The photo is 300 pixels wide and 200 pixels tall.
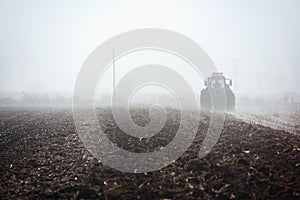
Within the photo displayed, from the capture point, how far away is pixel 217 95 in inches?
1017

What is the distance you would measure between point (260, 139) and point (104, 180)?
200 inches

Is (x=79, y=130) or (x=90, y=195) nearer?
(x=90, y=195)

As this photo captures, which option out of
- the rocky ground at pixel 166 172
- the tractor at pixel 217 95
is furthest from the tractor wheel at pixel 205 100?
the rocky ground at pixel 166 172

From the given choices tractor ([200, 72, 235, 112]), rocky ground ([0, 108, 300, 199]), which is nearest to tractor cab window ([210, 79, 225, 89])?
tractor ([200, 72, 235, 112])

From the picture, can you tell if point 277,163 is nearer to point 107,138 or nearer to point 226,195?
point 226,195

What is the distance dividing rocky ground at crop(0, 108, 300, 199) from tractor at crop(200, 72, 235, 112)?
15.0 metres

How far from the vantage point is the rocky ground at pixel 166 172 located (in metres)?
6.94

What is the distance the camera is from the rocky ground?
6.94 m

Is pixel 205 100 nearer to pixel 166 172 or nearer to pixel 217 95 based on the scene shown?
pixel 217 95

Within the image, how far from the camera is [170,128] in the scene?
11820mm

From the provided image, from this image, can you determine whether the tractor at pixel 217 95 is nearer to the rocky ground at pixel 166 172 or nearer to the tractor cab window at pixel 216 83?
the tractor cab window at pixel 216 83

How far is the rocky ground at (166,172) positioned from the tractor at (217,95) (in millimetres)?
15031

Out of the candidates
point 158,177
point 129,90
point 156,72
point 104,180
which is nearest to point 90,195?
point 104,180

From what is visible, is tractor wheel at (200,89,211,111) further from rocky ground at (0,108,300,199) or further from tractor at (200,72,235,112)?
rocky ground at (0,108,300,199)
